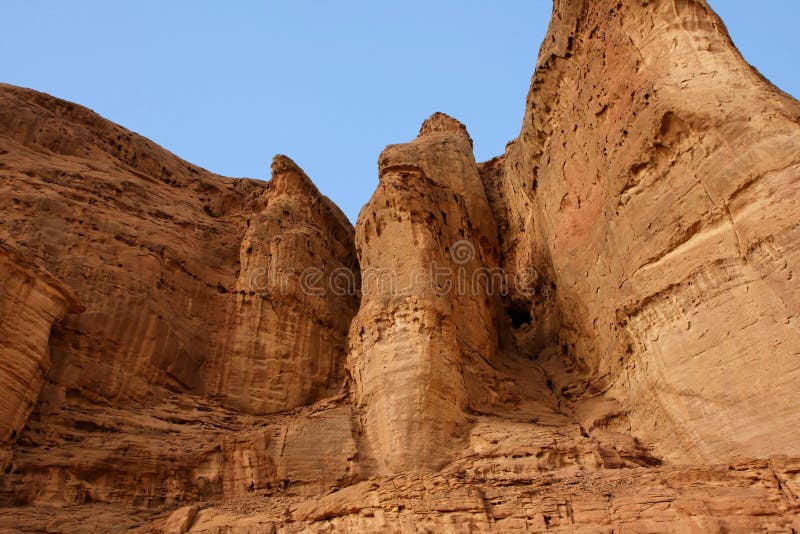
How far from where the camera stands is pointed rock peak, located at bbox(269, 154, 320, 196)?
23.5 m

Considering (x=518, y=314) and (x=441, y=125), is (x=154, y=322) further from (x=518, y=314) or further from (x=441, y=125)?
(x=441, y=125)

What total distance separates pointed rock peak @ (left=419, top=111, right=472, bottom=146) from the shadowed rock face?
4614 mm

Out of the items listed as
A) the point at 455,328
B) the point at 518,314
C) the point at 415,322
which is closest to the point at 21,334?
the point at 415,322

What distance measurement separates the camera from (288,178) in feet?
77.5

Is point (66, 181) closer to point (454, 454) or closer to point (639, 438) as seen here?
point (454, 454)

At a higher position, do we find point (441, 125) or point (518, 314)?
point (441, 125)

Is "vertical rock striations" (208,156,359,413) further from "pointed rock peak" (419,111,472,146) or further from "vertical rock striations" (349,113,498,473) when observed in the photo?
"pointed rock peak" (419,111,472,146)

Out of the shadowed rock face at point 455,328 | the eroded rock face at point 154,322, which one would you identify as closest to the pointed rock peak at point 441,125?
the shadowed rock face at point 455,328

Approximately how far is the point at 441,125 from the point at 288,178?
741 centimetres

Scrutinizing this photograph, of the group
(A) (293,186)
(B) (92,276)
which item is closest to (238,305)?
(B) (92,276)

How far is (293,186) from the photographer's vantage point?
23531mm

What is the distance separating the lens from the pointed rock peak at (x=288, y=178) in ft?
77.3

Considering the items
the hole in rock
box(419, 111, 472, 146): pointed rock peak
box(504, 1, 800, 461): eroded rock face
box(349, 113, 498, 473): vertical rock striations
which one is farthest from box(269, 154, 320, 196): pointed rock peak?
box(504, 1, 800, 461): eroded rock face

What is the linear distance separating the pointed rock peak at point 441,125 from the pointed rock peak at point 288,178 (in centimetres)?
598
